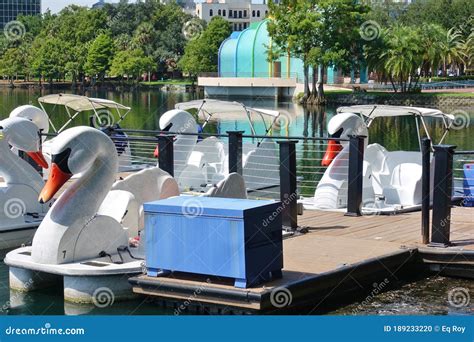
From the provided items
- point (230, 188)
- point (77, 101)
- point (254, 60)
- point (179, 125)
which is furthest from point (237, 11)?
point (230, 188)

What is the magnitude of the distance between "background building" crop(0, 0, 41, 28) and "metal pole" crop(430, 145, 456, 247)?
133 metres

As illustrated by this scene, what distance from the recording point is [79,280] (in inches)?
508

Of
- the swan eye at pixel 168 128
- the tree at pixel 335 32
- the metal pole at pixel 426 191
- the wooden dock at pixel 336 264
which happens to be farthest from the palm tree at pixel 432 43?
the metal pole at pixel 426 191

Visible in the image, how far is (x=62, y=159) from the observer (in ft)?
43.0

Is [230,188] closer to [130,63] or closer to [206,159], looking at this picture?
[206,159]

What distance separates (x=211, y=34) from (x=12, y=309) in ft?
304

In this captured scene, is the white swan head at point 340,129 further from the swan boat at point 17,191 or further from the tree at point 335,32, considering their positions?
the tree at point 335,32

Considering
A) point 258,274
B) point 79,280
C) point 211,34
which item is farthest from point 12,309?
point 211,34

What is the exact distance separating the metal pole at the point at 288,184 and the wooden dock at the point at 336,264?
1.31 feet

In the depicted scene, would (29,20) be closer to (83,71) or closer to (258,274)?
(83,71)

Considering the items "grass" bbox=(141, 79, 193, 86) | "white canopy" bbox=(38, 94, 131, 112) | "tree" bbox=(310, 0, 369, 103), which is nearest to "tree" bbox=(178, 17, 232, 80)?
"grass" bbox=(141, 79, 193, 86)

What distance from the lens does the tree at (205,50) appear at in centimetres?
10012

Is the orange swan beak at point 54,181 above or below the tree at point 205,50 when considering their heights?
below

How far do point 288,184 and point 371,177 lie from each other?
3922 millimetres
